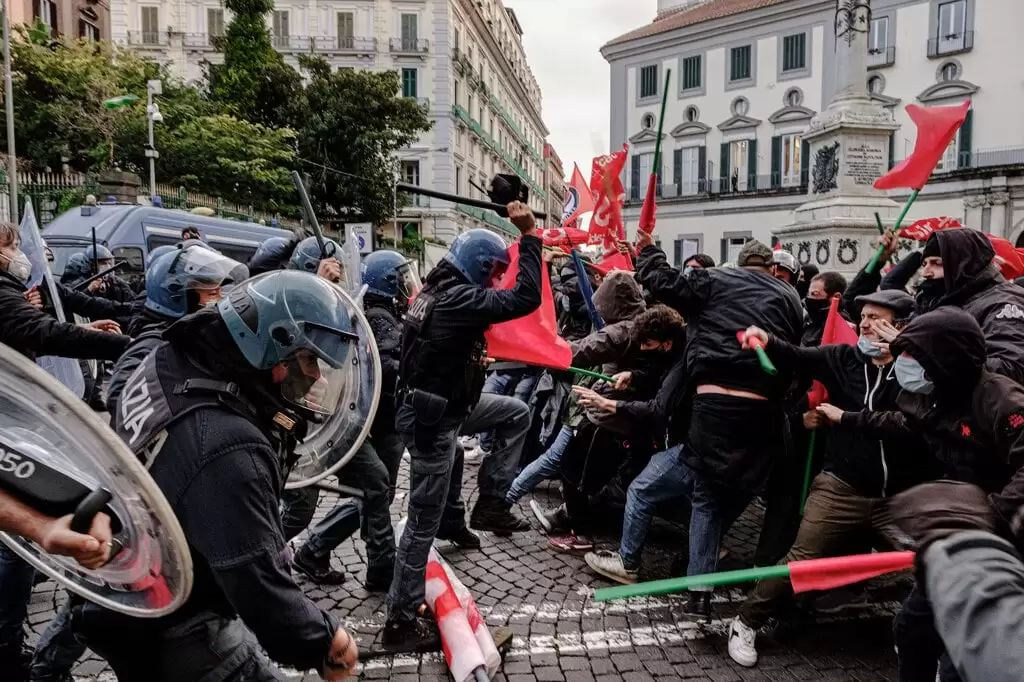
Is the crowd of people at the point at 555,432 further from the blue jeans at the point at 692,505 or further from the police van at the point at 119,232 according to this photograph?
the police van at the point at 119,232

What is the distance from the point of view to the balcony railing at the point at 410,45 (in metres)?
44.0

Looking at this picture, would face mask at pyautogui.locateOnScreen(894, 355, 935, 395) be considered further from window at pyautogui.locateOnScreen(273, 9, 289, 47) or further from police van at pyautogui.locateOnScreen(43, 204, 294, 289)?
window at pyautogui.locateOnScreen(273, 9, 289, 47)

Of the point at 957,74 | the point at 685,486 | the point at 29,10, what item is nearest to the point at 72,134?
the point at 29,10

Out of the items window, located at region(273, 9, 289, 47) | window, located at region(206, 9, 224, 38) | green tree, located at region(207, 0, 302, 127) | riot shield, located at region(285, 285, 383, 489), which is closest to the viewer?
riot shield, located at region(285, 285, 383, 489)

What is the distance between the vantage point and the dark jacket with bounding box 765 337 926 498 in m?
3.23

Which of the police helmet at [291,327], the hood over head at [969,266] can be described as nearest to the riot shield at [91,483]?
the police helmet at [291,327]

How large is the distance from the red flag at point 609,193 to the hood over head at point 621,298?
0.38 m

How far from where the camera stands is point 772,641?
3596 millimetres

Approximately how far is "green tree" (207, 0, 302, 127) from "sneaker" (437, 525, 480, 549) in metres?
26.2

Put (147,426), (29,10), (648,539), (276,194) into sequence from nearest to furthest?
(147,426) → (648,539) → (276,194) → (29,10)

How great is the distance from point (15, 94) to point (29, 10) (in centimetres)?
1306

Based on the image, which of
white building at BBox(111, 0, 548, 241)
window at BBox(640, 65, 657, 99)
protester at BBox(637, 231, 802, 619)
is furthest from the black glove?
window at BBox(640, 65, 657, 99)

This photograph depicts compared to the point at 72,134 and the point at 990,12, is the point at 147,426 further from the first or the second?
the point at 990,12

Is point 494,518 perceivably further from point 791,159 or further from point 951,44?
point 951,44
